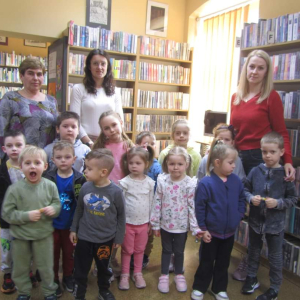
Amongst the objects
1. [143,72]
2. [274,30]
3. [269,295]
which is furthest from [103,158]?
[143,72]

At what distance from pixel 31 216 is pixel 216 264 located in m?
1.17

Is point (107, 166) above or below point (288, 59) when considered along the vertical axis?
below

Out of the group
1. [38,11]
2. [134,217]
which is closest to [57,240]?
[134,217]

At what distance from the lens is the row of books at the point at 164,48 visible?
443 cm

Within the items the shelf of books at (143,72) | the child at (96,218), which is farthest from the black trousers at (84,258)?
the shelf of books at (143,72)

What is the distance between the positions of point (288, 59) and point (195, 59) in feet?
8.22

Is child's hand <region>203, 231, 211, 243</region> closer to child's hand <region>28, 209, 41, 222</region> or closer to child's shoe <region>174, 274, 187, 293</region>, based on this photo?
child's shoe <region>174, 274, 187, 293</region>

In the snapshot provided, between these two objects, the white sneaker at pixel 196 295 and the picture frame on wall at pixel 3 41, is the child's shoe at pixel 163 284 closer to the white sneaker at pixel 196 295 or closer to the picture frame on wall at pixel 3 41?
the white sneaker at pixel 196 295

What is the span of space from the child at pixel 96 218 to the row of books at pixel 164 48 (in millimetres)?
3055

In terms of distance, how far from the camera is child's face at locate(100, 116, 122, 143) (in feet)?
6.77

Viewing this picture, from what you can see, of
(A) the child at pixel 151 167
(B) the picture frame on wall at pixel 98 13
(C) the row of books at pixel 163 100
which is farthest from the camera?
(C) the row of books at pixel 163 100

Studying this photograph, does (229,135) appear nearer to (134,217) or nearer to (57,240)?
(134,217)

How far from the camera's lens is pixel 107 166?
1.76 meters

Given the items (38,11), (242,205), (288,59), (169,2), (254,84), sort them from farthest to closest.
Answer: (169,2), (38,11), (288,59), (254,84), (242,205)
